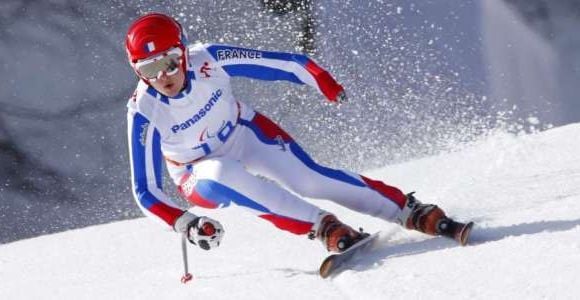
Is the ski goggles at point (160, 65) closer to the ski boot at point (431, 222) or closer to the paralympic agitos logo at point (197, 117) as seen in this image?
the paralympic agitos logo at point (197, 117)

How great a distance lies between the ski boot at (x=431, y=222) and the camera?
3.58m

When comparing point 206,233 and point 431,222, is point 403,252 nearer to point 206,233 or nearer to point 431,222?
point 431,222

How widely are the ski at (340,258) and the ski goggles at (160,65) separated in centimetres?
94

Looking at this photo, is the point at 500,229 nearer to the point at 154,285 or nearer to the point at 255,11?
the point at 154,285

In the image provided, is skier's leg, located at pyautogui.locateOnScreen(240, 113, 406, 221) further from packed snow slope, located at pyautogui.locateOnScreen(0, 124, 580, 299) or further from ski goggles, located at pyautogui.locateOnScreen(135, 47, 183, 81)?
ski goggles, located at pyautogui.locateOnScreen(135, 47, 183, 81)

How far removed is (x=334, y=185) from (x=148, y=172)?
717 mm

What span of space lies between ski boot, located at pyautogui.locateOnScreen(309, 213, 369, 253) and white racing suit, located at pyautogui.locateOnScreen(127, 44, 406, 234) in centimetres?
4

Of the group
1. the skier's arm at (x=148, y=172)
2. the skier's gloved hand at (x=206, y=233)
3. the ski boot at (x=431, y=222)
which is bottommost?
→ the skier's arm at (x=148, y=172)

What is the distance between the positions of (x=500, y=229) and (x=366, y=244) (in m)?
0.49

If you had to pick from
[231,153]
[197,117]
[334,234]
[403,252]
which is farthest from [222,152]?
[403,252]

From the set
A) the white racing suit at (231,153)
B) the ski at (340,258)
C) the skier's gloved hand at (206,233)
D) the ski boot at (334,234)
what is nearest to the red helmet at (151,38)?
the white racing suit at (231,153)

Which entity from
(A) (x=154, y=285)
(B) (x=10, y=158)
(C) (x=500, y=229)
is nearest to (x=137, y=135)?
(A) (x=154, y=285)

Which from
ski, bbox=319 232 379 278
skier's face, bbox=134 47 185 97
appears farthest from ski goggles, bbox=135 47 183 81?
ski, bbox=319 232 379 278

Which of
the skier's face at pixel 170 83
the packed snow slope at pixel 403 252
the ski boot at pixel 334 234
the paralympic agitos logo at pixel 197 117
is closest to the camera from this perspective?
the packed snow slope at pixel 403 252
